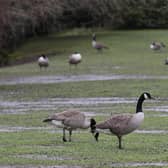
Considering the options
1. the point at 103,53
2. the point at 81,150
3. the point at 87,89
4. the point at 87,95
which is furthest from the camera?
the point at 103,53

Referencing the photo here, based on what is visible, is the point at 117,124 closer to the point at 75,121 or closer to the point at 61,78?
the point at 75,121

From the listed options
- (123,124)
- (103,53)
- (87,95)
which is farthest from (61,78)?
(123,124)

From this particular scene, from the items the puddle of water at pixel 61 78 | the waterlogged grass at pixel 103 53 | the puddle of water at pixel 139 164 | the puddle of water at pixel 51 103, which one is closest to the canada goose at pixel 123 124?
the puddle of water at pixel 139 164

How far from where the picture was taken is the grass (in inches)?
495

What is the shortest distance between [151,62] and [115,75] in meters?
8.90

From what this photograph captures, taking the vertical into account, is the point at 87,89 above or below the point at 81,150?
below

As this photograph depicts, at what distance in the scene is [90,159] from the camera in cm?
1218

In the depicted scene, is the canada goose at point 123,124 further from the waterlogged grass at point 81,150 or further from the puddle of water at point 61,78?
the puddle of water at point 61,78

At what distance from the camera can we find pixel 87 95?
2636cm

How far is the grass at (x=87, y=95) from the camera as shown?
41.2 ft

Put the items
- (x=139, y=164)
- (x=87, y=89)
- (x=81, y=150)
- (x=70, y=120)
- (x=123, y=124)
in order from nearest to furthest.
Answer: (x=139, y=164) → (x=123, y=124) → (x=81, y=150) → (x=70, y=120) → (x=87, y=89)

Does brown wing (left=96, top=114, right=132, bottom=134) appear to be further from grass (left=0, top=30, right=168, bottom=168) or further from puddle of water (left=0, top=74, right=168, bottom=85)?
puddle of water (left=0, top=74, right=168, bottom=85)

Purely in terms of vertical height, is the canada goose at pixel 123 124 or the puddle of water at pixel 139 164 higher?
the canada goose at pixel 123 124

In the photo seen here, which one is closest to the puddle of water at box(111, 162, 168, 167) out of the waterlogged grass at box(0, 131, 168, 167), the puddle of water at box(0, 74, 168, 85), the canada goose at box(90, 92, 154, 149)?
the waterlogged grass at box(0, 131, 168, 167)
